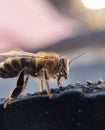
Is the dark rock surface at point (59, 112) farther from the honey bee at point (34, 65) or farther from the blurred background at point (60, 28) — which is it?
the blurred background at point (60, 28)

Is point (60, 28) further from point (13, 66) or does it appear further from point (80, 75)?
point (13, 66)

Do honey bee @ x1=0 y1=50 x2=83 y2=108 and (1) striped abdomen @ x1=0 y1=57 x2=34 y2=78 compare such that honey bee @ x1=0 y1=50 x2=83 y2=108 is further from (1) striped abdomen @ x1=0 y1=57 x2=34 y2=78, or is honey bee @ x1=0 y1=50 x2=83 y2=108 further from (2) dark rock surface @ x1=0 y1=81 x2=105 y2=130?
(2) dark rock surface @ x1=0 y1=81 x2=105 y2=130

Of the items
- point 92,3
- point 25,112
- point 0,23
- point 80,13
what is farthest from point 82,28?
point 25,112

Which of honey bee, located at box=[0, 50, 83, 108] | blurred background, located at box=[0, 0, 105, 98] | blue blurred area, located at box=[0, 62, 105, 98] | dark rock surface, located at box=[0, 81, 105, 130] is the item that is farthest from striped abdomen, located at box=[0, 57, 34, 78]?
blurred background, located at box=[0, 0, 105, 98]

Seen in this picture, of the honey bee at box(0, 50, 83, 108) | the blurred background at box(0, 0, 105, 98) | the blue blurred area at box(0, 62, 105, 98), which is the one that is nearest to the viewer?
the honey bee at box(0, 50, 83, 108)

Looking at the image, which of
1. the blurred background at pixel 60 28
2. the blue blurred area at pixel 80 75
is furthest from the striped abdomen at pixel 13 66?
the blurred background at pixel 60 28

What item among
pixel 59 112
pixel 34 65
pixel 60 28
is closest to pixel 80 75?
pixel 60 28

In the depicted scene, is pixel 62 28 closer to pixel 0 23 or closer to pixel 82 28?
pixel 82 28
